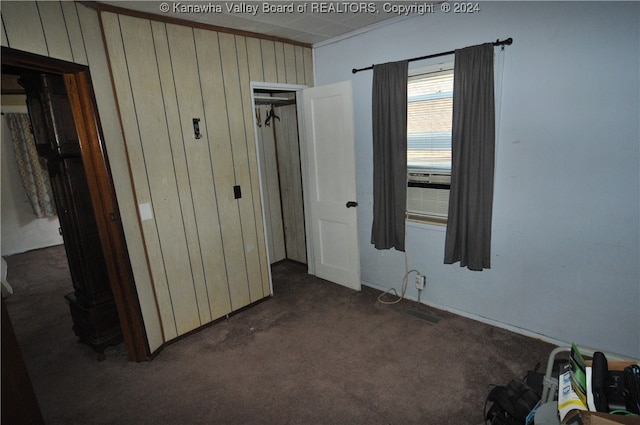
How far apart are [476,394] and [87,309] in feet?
9.48

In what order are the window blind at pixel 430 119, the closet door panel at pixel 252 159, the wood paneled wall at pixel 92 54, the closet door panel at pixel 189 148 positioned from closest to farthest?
the wood paneled wall at pixel 92 54
the closet door panel at pixel 189 148
the window blind at pixel 430 119
the closet door panel at pixel 252 159

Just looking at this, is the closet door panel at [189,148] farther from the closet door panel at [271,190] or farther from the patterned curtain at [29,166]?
the patterned curtain at [29,166]

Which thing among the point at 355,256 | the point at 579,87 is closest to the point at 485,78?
the point at 579,87

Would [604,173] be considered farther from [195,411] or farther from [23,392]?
[23,392]

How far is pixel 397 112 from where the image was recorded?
2.79 m

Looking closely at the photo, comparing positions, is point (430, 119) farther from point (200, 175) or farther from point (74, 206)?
point (74, 206)

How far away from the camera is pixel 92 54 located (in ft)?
6.84

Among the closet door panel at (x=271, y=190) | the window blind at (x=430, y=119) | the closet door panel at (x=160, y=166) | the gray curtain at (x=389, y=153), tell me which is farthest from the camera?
the closet door panel at (x=271, y=190)

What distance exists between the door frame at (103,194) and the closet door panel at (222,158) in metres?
0.81

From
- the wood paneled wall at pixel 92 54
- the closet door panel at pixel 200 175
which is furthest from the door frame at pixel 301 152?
the wood paneled wall at pixel 92 54

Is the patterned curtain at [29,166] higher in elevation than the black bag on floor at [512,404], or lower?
higher

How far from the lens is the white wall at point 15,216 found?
17.1 ft

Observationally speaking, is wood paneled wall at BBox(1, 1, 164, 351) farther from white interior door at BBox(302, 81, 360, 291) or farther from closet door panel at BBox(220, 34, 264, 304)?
white interior door at BBox(302, 81, 360, 291)

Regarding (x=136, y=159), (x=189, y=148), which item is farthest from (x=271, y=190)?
(x=136, y=159)
